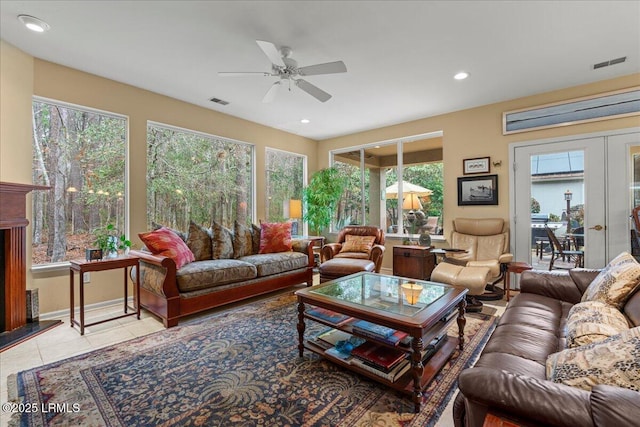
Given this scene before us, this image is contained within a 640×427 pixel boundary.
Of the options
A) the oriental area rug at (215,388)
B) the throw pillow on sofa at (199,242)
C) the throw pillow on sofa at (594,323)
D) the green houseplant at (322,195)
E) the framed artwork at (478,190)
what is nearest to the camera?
the throw pillow on sofa at (594,323)

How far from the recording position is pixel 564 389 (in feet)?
2.86

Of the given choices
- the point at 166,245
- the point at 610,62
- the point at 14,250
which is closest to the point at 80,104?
the point at 14,250

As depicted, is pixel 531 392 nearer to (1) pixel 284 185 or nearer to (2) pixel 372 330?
(2) pixel 372 330

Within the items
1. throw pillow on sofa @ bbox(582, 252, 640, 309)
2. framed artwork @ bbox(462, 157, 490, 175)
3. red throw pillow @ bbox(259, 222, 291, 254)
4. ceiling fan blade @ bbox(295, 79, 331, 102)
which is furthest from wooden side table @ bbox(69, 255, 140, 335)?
framed artwork @ bbox(462, 157, 490, 175)

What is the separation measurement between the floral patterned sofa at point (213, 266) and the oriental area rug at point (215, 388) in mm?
503

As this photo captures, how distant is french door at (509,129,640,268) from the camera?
11.3 feet

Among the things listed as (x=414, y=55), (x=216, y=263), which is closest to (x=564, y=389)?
(x=414, y=55)

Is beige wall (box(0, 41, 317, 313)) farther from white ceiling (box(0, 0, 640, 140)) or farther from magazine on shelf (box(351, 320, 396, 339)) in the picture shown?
magazine on shelf (box(351, 320, 396, 339))

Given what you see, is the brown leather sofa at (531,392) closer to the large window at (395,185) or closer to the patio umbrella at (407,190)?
the large window at (395,185)

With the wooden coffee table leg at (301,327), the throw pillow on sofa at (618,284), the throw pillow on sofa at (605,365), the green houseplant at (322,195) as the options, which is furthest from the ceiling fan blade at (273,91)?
the throw pillow on sofa at (618,284)

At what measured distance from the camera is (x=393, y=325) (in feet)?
5.67

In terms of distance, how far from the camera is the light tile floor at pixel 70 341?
214 cm

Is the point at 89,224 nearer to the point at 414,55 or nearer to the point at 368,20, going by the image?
the point at 368,20

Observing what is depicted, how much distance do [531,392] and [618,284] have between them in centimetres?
146
